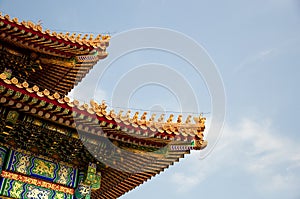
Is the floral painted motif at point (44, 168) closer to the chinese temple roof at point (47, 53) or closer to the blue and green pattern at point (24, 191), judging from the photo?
the blue and green pattern at point (24, 191)

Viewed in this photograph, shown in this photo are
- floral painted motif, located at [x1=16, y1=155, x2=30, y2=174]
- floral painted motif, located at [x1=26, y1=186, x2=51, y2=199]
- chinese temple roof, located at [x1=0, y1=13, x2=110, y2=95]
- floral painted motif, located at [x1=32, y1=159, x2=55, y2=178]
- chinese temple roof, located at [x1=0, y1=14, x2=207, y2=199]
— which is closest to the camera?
chinese temple roof, located at [x1=0, y1=14, x2=207, y2=199]

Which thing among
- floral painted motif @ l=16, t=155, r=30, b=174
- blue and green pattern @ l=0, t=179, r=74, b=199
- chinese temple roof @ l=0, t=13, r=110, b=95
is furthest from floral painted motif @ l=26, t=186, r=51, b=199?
chinese temple roof @ l=0, t=13, r=110, b=95

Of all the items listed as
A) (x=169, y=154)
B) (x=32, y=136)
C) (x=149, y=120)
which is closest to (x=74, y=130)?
(x=32, y=136)

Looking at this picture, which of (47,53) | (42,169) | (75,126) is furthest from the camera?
(47,53)

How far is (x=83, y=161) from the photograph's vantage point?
29.9 ft

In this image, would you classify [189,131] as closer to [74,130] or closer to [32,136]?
[74,130]

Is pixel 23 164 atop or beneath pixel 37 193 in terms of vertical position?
atop

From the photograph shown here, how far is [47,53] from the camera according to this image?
11.5 m

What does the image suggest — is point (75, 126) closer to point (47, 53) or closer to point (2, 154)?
point (2, 154)

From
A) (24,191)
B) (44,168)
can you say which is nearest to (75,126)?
(44,168)

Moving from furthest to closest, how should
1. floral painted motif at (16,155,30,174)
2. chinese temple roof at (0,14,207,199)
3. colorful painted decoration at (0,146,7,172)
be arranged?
floral painted motif at (16,155,30,174)
colorful painted decoration at (0,146,7,172)
chinese temple roof at (0,14,207,199)

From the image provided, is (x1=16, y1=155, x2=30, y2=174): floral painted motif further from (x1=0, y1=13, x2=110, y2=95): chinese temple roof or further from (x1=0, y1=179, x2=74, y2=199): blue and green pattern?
(x1=0, y1=13, x2=110, y2=95): chinese temple roof

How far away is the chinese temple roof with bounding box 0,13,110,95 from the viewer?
10559 mm

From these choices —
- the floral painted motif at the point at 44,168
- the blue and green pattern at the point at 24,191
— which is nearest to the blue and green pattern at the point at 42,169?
the floral painted motif at the point at 44,168
